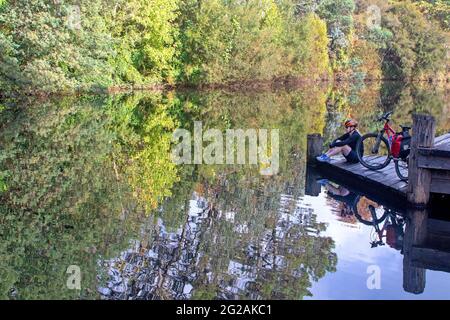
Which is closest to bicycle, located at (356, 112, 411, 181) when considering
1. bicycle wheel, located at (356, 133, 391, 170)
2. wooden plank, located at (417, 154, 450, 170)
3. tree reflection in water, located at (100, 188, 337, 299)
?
bicycle wheel, located at (356, 133, 391, 170)

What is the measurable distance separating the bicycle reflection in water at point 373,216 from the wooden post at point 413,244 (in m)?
0.09

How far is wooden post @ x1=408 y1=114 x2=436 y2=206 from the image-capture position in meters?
9.71

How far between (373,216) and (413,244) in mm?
1504

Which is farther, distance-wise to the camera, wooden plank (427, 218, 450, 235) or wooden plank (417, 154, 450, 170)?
wooden plank (417, 154, 450, 170)

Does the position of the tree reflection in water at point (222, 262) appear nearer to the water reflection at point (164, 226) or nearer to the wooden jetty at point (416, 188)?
the water reflection at point (164, 226)

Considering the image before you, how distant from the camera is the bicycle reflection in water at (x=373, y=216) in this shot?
28.1 feet

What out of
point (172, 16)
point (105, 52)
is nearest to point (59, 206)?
point (105, 52)

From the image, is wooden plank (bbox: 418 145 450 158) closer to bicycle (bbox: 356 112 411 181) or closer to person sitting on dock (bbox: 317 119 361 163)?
bicycle (bbox: 356 112 411 181)

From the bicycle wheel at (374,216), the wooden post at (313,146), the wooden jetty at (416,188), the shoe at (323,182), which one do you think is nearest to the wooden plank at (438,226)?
the wooden jetty at (416,188)

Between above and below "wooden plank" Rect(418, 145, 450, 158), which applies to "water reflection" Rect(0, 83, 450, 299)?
below

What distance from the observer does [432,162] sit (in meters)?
9.56

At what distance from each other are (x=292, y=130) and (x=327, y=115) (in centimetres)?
699

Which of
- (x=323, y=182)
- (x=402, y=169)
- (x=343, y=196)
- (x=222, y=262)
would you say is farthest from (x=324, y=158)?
(x=222, y=262)

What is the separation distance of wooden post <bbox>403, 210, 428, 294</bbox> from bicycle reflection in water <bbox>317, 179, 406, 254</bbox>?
0.09m
